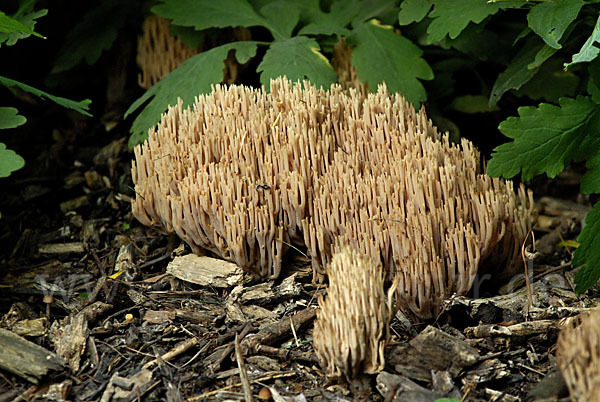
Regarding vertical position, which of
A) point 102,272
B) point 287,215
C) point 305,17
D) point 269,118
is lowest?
point 102,272

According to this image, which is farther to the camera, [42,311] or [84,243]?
[84,243]

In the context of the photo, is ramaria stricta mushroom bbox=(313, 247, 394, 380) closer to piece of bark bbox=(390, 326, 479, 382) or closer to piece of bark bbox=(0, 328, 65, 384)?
piece of bark bbox=(390, 326, 479, 382)

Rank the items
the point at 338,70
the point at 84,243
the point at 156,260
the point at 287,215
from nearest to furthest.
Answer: the point at 287,215
the point at 156,260
the point at 84,243
the point at 338,70

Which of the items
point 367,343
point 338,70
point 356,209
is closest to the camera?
point 367,343

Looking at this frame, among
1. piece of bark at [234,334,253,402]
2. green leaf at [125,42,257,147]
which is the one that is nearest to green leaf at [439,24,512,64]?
green leaf at [125,42,257,147]

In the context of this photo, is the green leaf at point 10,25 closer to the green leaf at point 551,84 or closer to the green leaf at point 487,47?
the green leaf at point 487,47

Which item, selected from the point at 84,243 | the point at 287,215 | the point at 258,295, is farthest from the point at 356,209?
the point at 84,243

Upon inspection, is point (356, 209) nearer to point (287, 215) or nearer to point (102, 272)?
point (287, 215)

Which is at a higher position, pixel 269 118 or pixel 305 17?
pixel 305 17
